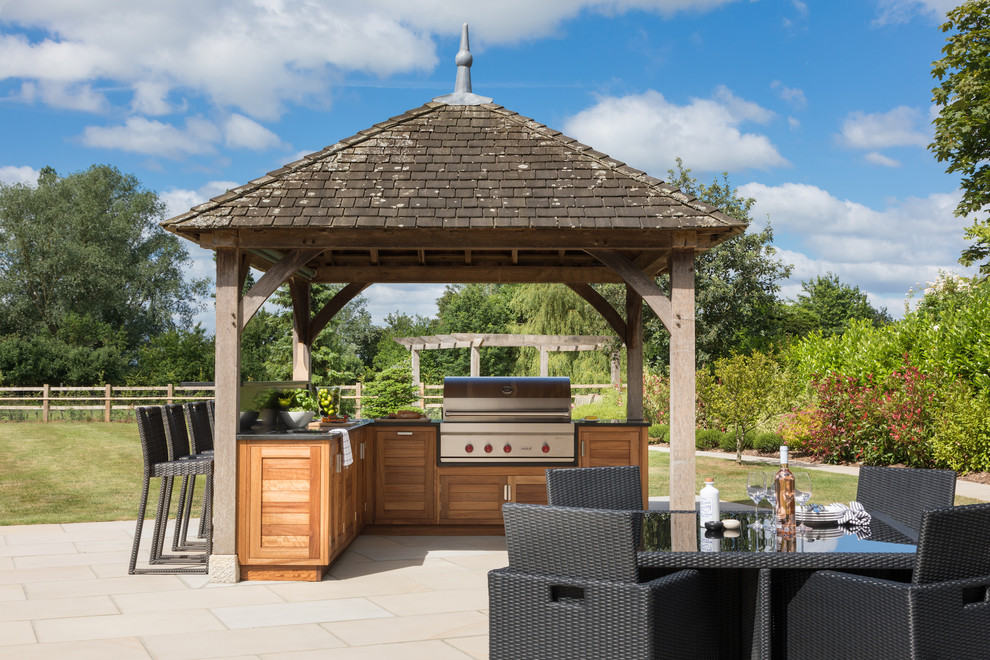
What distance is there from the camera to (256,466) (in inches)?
250

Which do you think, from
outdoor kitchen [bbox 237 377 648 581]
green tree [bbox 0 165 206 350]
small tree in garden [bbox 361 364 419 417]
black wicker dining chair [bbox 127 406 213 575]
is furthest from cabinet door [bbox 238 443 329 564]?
green tree [bbox 0 165 206 350]

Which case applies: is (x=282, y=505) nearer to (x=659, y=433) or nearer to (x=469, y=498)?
(x=469, y=498)

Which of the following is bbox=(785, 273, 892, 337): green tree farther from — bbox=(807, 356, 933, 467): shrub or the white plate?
the white plate

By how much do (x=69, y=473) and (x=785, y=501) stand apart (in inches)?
508

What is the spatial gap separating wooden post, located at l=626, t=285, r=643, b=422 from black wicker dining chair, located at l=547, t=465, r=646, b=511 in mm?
4071

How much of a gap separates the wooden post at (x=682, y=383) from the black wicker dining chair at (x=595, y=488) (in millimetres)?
1881

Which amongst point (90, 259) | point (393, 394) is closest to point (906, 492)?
point (393, 394)

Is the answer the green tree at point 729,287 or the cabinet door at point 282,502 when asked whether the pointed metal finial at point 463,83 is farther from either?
the green tree at point 729,287

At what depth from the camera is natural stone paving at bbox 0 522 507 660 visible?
15.4 ft

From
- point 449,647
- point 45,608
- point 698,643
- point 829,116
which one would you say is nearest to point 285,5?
point 45,608

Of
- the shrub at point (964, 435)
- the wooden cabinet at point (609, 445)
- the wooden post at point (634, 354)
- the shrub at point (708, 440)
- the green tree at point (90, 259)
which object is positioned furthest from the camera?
the green tree at point (90, 259)

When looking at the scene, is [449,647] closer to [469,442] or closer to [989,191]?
[469,442]

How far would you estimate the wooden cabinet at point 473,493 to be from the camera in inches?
318

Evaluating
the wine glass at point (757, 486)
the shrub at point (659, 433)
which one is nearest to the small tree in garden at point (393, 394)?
Answer: the wine glass at point (757, 486)
